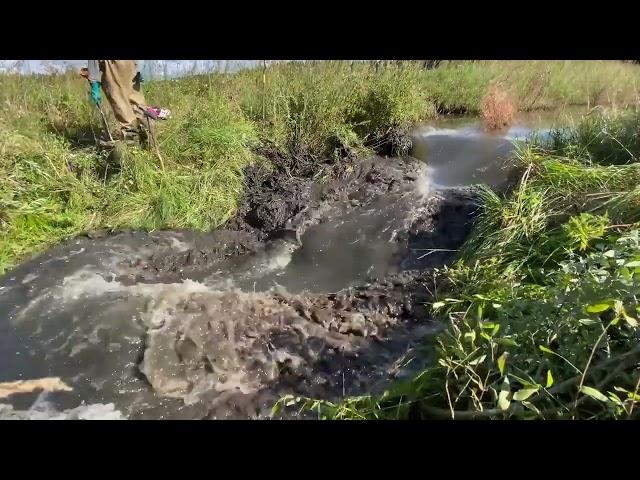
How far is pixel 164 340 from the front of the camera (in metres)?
3.51

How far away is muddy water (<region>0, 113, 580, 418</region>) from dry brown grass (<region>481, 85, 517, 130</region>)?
326 centimetres

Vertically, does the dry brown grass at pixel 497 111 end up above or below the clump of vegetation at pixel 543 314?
above

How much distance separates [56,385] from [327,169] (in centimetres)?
402

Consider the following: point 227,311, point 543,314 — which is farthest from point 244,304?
point 543,314

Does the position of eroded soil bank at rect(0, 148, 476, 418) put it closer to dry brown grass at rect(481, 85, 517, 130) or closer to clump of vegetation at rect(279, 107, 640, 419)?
clump of vegetation at rect(279, 107, 640, 419)

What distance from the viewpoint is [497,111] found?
317 inches

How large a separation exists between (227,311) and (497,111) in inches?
260

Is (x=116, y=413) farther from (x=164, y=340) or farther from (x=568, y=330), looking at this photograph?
(x=568, y=330)

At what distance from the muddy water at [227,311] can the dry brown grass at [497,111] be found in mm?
3256

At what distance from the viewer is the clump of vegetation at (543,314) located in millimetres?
1805

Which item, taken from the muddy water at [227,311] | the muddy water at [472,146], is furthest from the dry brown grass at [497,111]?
the muddy water at [227,311]

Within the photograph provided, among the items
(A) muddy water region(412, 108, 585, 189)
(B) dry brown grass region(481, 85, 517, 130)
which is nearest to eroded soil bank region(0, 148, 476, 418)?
→ (A) muddy water region(412, 108, 585, 189)

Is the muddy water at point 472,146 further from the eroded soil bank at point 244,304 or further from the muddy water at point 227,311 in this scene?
the muddy water at point 227,311
